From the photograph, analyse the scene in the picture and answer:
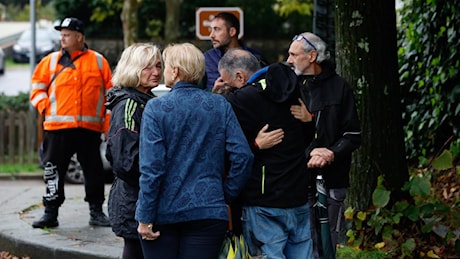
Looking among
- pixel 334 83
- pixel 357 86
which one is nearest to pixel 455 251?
pixel 357 86

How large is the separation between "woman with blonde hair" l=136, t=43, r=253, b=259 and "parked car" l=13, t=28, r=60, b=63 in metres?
30.1

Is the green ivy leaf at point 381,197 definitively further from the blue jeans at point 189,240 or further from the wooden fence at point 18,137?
the wooden fence at point 18,137

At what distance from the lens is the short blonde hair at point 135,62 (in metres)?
6.12

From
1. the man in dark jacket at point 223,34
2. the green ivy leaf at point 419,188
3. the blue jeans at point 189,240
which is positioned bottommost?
the green ivy leaf at point 419,188

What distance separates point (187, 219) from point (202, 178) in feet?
0.76

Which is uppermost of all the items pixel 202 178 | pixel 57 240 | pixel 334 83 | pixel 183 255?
pixel 334 83

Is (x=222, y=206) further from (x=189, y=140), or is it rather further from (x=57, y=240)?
(x=57, y=240)

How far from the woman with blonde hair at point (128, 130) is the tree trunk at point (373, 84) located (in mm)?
2806

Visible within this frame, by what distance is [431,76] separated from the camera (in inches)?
465

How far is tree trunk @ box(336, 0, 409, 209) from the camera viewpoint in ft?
28.1

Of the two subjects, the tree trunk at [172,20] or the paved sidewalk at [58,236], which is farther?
the tree trunk at [172,20]

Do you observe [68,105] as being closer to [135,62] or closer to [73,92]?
[73,92]

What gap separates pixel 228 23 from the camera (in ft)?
27.7

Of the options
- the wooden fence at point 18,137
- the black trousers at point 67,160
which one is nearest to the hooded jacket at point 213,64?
the black trousers at point 67,160
